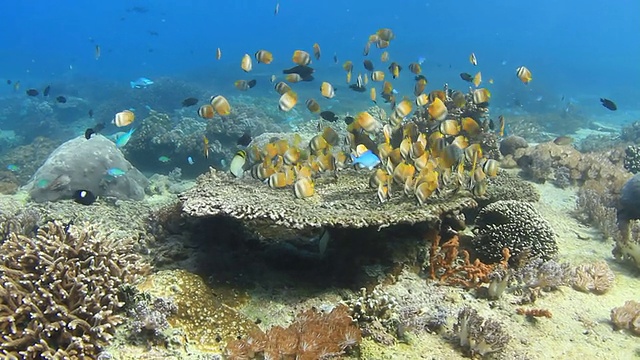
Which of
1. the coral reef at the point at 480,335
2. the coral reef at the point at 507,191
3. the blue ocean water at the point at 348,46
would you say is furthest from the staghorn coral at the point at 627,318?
the blue ocean water at the point at 348,46

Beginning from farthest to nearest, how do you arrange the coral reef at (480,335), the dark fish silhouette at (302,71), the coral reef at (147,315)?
the dark fish silhouette at (302,71) < the coral reef at (480,335) < the coral reef at (147,315)

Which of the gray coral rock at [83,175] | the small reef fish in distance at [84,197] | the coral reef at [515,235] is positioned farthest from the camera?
the gray coral rock at [83,175]

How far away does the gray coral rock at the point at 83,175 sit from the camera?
400 inches

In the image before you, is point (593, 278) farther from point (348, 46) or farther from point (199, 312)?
point (348, 46)

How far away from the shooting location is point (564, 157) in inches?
456

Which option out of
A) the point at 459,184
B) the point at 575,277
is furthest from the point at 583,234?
the point at 459,184

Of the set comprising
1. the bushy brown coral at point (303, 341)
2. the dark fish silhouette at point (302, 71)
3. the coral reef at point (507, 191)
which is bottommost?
the bushy brown coral at point (303, 341)

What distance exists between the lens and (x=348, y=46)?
101m

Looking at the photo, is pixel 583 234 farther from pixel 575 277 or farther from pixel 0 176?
pixel 0 176

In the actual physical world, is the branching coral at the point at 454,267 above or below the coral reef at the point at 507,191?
below

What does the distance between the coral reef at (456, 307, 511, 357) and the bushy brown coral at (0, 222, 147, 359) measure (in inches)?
149

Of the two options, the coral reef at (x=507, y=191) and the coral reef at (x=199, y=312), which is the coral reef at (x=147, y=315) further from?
the coral reef at (x=507, y=191)

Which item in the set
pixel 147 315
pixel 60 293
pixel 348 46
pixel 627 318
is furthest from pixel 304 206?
pixel 348 46

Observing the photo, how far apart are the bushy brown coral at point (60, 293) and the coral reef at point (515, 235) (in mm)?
5051
